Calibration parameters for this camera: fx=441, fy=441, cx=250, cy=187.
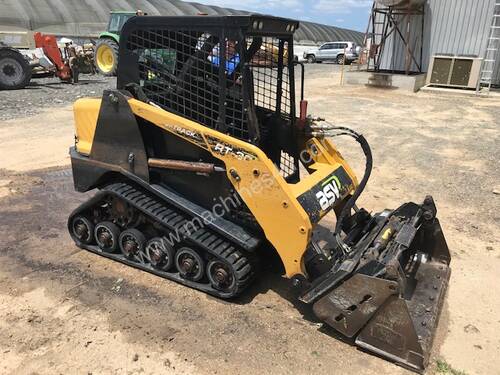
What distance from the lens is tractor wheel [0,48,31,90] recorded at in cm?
1417

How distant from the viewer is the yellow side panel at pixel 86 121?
4121mm

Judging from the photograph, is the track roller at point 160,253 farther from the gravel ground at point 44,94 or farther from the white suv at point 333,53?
the white suv at point 333,53

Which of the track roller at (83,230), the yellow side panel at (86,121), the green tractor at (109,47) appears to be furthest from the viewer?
the green tractor at (109,47)

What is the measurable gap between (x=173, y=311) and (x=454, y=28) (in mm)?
18120

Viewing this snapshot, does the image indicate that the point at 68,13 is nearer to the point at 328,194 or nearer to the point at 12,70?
the point at 12,70

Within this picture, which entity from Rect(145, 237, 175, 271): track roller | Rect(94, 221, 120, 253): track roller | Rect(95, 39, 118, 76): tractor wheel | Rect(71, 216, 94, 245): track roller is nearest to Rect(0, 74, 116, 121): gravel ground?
Rect(95, 39, 118, 76): tractor wheel

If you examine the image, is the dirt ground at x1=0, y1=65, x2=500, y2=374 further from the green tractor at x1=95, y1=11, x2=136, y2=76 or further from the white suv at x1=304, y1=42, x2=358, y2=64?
the white suv at x1=304, y1=42, x2=358, y2=64

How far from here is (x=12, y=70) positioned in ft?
47.3

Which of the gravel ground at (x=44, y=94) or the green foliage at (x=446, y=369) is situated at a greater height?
the gravel ground at (x=44, y=94)

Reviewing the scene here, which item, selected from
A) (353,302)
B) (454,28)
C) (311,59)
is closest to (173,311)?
(353,302)

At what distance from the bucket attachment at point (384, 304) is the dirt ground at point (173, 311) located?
0.15 meters

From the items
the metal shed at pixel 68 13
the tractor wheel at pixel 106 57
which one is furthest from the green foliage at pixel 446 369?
the metal shed at pixel 68 13

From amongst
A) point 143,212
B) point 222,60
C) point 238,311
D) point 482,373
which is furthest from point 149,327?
point 482,373

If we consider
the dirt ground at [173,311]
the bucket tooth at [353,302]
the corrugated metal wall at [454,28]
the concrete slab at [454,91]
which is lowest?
the dirt ground at [173,311]
